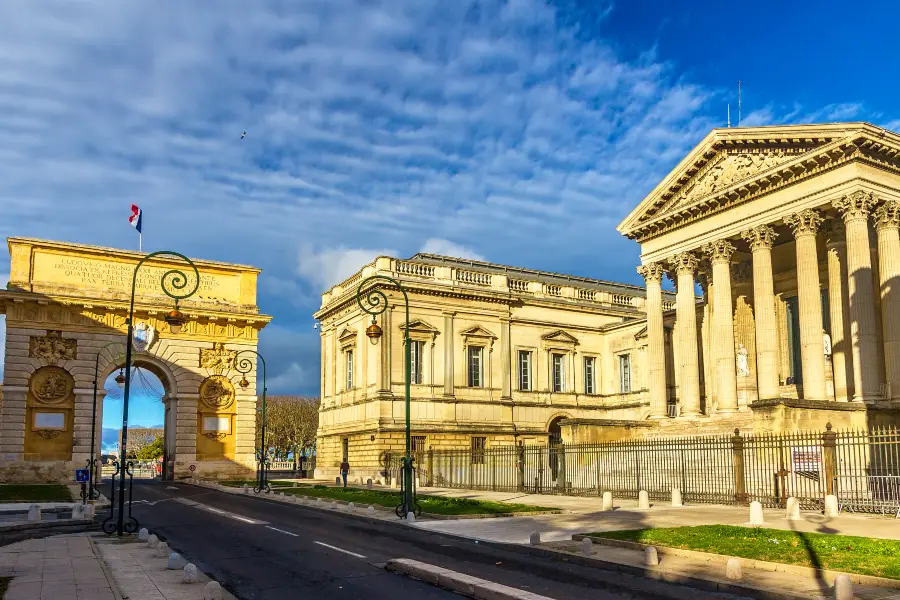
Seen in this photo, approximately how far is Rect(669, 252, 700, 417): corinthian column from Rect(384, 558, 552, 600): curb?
28.9m

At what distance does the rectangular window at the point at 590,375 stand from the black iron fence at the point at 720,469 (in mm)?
19427

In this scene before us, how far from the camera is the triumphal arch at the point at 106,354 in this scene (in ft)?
142

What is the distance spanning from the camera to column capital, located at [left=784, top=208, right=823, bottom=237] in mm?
34688

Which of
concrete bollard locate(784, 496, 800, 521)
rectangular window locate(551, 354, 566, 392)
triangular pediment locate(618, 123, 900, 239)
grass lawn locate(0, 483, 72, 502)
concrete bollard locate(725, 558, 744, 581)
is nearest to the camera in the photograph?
concrete bollard locate(725, 558, 744, 581)

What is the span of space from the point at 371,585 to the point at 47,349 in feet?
124

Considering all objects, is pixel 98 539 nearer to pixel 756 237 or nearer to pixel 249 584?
pixel 249 584

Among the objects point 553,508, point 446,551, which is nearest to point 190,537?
point 446,551

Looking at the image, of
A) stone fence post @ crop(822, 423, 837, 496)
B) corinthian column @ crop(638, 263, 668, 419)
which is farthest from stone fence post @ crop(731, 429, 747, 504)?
corinthian column @ crop(638, 263, 668, 419)

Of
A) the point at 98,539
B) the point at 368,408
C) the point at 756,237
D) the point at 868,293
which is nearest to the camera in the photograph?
the point at 98,539

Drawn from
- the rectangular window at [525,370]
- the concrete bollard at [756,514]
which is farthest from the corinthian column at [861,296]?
the rectangular window at [525,370]

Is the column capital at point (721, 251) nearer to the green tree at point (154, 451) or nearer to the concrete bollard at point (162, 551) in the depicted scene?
the concrete bollard at point (162, 551)

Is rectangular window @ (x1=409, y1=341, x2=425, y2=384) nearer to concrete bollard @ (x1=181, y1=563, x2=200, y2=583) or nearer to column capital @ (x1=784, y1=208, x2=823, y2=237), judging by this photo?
column capital @ (x1=784, y1=208, x2=823, y2=237)

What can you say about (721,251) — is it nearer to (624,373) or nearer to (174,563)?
Answer: (624,373)

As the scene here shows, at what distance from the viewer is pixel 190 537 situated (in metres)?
19.9
